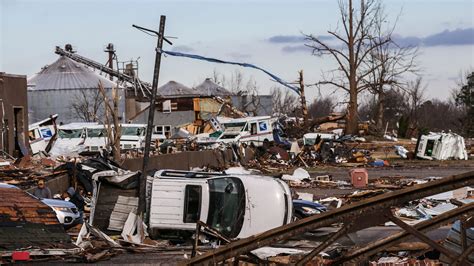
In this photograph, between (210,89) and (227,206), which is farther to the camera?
(210,89)

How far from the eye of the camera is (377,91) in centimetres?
7462

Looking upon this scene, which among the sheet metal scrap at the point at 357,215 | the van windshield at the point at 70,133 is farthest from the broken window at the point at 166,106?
the sheet metal scrap at the point at 357,215

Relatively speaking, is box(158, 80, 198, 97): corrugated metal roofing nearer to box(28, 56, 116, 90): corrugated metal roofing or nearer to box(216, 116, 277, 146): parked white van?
box(28, 56, 116, 90): corrugated metal roofing

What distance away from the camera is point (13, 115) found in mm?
38781

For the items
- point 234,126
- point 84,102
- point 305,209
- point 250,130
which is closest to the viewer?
point 305,209

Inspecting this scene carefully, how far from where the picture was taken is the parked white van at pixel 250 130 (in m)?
53.1

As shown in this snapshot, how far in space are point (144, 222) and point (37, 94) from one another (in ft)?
205

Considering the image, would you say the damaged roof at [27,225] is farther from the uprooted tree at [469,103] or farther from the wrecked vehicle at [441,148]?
the uprooted tree at [469,103]

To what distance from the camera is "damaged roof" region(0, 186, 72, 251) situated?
15.9 meters

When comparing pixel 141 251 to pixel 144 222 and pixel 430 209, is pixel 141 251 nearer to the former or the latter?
pixel 144 222

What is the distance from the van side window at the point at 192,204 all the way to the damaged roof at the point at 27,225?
96.2 inches

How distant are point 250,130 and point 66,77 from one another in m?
32.5

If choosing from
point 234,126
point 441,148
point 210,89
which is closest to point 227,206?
point 441,148

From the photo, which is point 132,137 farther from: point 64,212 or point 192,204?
point 192,204
